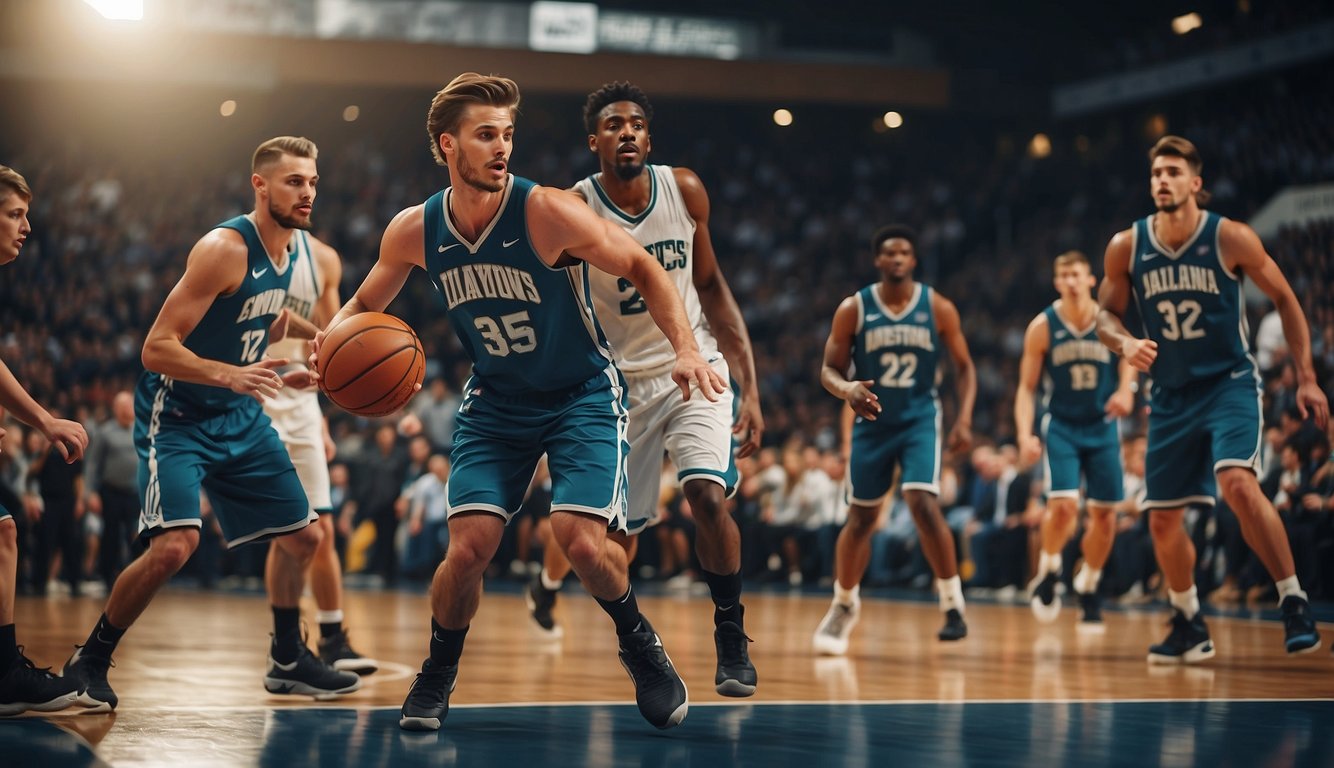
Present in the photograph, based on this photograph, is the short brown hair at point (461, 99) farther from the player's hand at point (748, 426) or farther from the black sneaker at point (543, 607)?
the black sneaker at point (543, 607)

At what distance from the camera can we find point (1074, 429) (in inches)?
365

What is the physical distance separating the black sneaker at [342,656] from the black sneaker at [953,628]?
2.95 metres

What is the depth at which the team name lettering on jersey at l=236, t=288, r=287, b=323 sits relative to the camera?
17.3 ft

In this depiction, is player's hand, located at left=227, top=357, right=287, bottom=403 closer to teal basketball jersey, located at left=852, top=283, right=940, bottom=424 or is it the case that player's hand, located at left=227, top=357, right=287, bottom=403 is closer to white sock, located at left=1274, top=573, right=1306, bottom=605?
teal basketball jersey, located at left=852, top=283, right=940, bottom=424

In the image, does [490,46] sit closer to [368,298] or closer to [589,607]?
[589,607]

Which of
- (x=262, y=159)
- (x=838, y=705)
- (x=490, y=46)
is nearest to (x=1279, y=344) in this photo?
(x=838, y=705)

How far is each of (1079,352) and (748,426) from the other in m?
4.52

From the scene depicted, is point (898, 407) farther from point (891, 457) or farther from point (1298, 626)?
point (1298, 626)

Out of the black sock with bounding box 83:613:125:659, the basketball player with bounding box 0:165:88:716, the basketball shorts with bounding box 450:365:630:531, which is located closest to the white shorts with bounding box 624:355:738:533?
the basketball shorts with bounding box 450:365:630:531

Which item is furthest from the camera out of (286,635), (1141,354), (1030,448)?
(1030,448)

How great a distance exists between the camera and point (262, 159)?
17.4ft

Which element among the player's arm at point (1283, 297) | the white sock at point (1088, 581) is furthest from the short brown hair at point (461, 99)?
the white sock at point (1088, 581)

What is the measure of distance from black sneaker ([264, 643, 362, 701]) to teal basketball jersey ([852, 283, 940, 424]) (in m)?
3.33

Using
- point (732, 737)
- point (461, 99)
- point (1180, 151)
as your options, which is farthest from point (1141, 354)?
point (461, 99)
